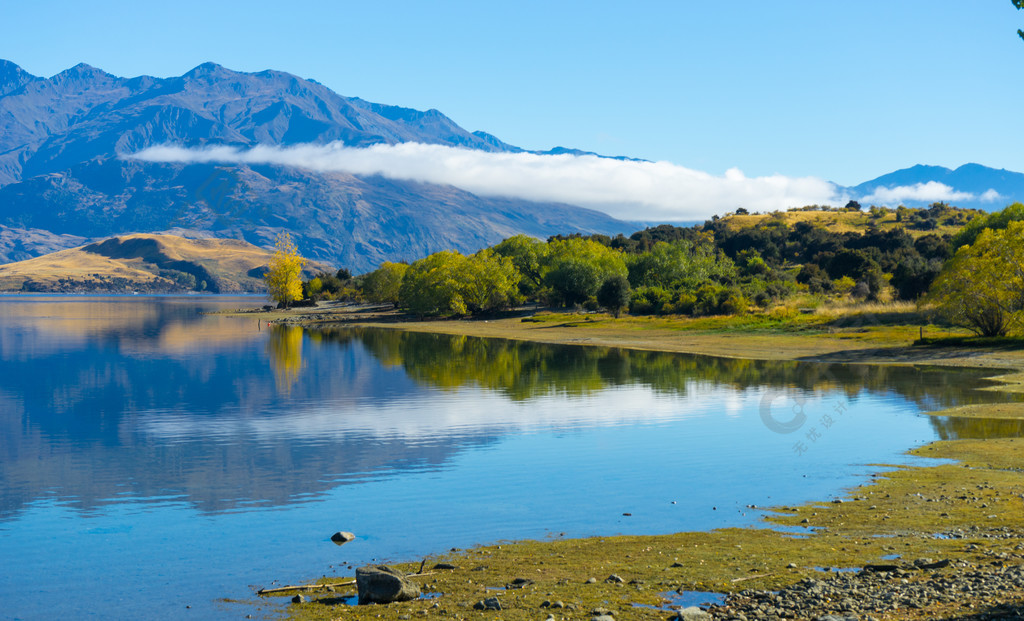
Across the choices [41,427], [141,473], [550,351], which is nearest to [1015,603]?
[141,473]

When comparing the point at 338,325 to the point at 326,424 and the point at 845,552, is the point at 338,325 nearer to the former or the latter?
the point at 326,424

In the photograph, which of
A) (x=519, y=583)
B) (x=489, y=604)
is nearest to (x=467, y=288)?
(x=519, y=583)

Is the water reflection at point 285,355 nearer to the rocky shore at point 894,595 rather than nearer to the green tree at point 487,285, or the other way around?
the green tree at point 487,285

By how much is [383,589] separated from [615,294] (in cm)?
9619

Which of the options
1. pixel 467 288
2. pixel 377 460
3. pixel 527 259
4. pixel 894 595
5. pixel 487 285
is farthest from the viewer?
pixel 527 259

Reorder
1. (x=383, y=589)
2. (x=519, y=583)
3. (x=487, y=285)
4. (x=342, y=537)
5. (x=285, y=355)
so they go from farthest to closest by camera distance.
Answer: (x=487, y=285) < (x=285, y=355) < (x=342, y=537) < (x=519, y=583) < (x=383, y=589)

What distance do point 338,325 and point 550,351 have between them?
211 ft

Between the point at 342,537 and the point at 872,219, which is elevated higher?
the point at 872,219

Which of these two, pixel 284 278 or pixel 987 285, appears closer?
pixel 987 285

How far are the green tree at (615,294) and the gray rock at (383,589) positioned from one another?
95.7 m

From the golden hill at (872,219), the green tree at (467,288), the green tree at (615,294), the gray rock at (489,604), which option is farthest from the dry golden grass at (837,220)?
the gray rock at (489,604)

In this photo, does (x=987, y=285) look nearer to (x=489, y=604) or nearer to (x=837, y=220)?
(x=489, y=604)

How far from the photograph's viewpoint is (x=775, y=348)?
66.3 meters

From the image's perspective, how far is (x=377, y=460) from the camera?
1026 inches
